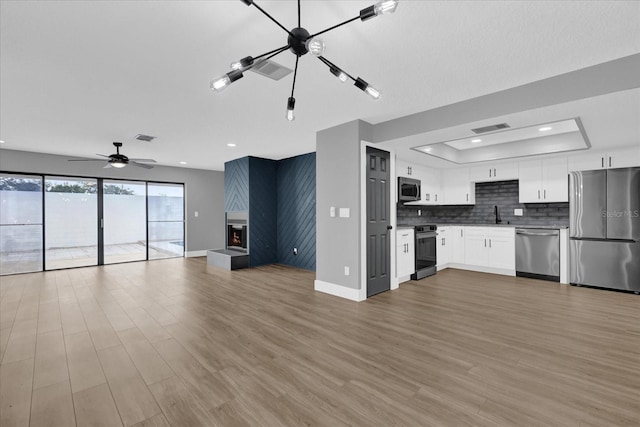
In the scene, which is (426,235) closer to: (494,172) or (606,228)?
(494,172)

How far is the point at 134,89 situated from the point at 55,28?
1.07 m

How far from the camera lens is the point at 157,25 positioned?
2084 mm

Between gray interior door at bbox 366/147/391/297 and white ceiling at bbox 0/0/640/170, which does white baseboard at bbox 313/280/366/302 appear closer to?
gray interior door at bbox 366/147/391/297

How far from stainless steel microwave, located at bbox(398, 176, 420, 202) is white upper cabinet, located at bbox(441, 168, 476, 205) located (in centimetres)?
128

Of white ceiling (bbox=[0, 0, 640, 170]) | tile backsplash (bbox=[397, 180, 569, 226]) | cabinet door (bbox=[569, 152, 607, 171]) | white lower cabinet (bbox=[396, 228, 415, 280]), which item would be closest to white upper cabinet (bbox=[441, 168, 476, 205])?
tile backsplash (bbox=[397, 180, 569, 226])

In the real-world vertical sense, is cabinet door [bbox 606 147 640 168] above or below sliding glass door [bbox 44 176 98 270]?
above

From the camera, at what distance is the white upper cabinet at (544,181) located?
520 cm

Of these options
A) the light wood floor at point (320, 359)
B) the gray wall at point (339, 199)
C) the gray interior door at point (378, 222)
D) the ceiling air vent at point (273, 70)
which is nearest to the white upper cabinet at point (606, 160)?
the light wood floor at point (320, 359)

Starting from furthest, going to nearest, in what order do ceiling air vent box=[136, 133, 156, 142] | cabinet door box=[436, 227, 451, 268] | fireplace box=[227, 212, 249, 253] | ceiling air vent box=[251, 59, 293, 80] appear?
fireplace box=[227, 212, 249, 253] → cabinet door box=[436, 227, 451, 268] → ceiling air vent box=[136, 133, 156, 142] → ceiling air vent box=[251, 59, 293, 80]

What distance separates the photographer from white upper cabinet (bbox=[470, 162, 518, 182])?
5.77m

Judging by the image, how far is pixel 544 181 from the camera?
17.6 ft

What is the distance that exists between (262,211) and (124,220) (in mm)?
3695

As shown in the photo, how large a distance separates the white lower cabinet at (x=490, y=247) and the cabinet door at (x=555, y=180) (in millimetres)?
877

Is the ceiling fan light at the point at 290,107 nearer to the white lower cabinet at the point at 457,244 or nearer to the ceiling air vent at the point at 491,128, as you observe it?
the ceiling air vent at the point at 491,128
